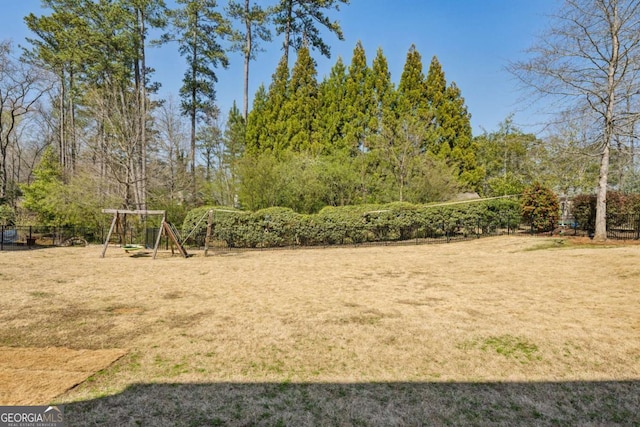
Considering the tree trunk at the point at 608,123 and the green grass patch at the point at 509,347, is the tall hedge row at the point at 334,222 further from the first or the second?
the green grass patch at the point at 509,347

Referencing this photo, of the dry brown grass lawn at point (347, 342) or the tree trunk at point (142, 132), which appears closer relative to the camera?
the dry brown grass lawn at point (347, 342)

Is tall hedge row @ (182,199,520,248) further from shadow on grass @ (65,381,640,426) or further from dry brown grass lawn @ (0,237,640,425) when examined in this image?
shadow on grass @ (65,381,640,426)

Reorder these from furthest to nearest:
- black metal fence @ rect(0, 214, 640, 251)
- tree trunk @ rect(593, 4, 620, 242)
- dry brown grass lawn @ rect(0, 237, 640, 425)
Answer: black metal fence @ rect(0, 214, 640, 251) < tree trunk @ rect(593, 4, 620, 242) < dry brown grass lawn @ rect(0, 237, 640, 425)

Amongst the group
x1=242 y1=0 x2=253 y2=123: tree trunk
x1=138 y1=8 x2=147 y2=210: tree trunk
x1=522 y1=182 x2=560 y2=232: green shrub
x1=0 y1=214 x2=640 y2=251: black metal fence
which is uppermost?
x1=242 y1=0 x2=253 y2=123: tree trunk

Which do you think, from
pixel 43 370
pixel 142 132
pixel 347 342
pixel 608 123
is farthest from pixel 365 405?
pixel 142 132

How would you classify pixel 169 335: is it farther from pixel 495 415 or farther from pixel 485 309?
pixel 485 309

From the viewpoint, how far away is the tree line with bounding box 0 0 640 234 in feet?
49.4

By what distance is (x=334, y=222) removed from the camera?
43.5 feet

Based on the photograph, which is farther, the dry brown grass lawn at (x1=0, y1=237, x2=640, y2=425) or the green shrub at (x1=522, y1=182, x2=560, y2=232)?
the green shrub at (x1=522, y1=182, x2=560, y2=232)

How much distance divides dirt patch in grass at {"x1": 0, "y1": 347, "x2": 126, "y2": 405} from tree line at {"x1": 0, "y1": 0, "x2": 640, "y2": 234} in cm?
1190

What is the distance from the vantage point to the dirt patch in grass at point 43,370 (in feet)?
7.95

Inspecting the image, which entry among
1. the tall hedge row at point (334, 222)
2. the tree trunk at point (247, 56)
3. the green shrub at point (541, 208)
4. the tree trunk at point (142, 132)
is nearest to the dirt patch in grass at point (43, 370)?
the tall hedge row at point (334, 222)

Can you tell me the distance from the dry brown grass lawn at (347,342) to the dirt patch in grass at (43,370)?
136 millimetres

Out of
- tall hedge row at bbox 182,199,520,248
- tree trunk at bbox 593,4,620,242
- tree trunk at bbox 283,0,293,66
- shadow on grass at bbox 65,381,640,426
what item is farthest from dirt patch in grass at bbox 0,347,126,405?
tree trunk at bbox 283,0,293,66
